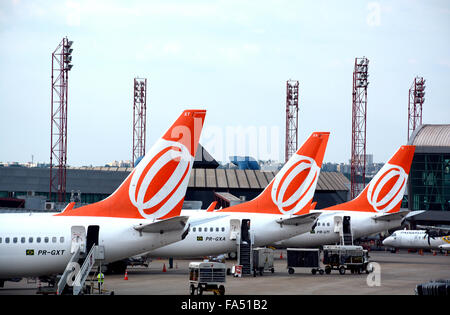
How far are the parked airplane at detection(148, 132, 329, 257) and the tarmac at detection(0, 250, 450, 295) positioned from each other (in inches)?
107

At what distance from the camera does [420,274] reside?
176ft

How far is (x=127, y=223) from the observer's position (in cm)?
3494

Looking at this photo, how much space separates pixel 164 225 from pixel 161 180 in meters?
2.29

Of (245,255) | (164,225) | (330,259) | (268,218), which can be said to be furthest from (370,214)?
(164,225)

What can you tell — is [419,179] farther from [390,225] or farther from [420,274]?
[420,274]

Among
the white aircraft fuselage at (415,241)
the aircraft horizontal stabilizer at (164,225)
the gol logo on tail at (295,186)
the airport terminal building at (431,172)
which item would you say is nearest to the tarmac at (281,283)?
the aircraft horizontal stabilizer at (164,225)

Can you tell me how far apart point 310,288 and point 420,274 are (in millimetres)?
15532

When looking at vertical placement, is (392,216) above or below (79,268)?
above

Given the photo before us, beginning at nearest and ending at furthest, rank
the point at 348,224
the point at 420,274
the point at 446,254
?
the point at 420,274 < the point at 348,224 < the point at 446,254

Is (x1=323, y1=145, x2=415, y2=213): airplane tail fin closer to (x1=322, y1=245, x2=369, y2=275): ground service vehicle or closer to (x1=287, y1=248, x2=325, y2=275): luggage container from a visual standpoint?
(x1=322, y1=245, x2=369, y2=275): ground service vehicle

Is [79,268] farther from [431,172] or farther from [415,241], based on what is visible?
[431,172]

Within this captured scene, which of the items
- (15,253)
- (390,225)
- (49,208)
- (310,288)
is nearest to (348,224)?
(390,225)

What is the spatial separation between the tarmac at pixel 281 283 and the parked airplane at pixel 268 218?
8.95 ft

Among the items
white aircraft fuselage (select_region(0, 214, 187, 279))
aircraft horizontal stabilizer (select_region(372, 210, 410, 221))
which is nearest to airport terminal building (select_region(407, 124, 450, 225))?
aircraft horizontal stabilizer (select_region(372, 210, 410, 221))
